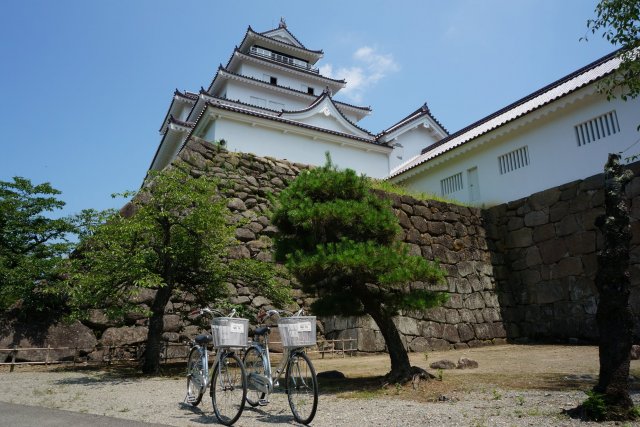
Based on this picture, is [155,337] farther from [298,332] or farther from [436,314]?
[436,314]

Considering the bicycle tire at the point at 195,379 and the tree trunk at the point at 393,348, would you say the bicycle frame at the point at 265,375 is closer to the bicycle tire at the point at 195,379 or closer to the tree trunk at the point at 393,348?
the bicycle tire at the point at 195,379

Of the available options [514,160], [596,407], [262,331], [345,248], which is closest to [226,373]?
[262,331]

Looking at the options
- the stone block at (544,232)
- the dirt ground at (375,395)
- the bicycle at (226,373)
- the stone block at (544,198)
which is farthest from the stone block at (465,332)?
the bicycle at (226,373)

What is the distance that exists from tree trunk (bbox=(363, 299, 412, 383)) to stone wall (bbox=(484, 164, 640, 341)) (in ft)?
17.8

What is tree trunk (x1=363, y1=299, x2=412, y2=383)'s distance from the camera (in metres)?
5.20

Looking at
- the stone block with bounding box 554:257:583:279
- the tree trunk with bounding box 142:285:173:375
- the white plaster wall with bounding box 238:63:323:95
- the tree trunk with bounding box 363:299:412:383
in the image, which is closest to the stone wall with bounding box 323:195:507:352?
the stone block with bounding box 554:257:583:279

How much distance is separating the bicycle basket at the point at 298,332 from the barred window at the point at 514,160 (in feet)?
31.3

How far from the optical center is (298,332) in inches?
148

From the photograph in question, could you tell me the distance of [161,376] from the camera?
6.41 metres

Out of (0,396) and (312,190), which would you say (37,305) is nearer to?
(0,396)

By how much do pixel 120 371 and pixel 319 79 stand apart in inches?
870

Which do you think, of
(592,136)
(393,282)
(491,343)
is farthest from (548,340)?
(393,282)

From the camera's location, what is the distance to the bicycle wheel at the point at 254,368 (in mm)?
3941

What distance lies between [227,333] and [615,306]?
10.3 ft
